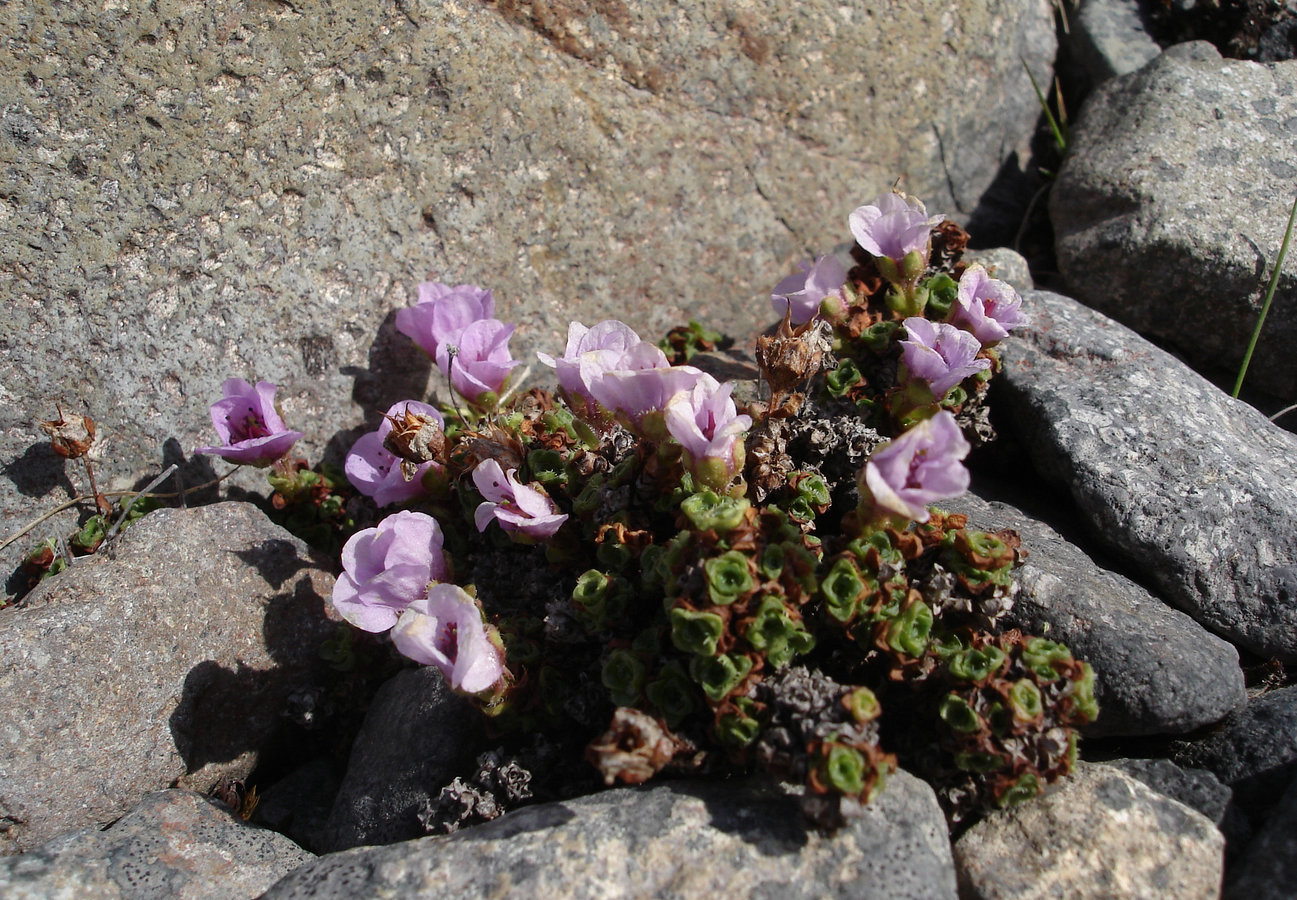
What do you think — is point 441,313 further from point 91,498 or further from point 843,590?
point 843,590

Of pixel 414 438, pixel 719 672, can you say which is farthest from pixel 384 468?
pixel 719 672

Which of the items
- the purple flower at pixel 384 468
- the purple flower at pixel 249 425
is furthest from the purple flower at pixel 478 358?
the purple flower at pixel 249 425

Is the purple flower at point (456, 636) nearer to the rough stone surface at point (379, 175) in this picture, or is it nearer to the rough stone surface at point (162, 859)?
the rough stone surface at point (162, 859)

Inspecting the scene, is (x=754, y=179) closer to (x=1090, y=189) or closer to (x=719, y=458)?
(x=1090, y=189)

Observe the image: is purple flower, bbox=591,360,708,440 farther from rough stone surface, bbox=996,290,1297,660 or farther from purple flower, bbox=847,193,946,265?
rough stone surface, bbox=996,290,1297,660

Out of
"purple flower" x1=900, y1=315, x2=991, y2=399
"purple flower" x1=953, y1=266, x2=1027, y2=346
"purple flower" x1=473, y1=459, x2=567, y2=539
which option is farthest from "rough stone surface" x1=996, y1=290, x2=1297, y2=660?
"purple flower" x1=473, y1=459, x2=567, y2=539

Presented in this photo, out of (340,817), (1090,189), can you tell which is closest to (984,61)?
(1090,189)
